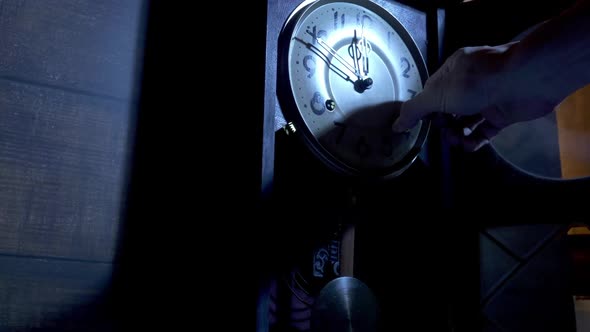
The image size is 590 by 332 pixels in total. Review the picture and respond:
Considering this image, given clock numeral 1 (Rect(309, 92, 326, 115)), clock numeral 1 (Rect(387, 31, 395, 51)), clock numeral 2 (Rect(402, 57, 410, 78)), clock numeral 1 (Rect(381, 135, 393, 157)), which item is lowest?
clock numeral 1 (Rect(381, 135, 393, 157))

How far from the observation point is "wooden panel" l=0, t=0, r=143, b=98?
3.69 ft

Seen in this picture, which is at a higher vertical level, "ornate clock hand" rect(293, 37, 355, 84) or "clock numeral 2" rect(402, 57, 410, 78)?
"clock numeral 2" rect(402, 57, 410, 78)

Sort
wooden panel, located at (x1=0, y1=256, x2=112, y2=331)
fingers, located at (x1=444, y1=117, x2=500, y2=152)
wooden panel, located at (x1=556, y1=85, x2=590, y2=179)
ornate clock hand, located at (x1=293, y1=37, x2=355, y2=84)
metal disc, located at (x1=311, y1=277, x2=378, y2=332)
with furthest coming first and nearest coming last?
wooden panel, located at (x1=556, y1=85, x2=590, y2=179), fingers, located at (x1=444, y1=117, x2=500, y2=152), ornate clock hand, located at (x1=293, y1=37, x2=355, y2=84), metal disc, located at (x1=311, y1=277, x2=378, y2=332), wooden panel, located at (x1=0, y1=256, x2=112, y2=331)

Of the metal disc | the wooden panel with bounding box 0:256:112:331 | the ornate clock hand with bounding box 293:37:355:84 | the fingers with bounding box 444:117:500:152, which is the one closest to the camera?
the wooden panel with bounding box 0:256:112:331

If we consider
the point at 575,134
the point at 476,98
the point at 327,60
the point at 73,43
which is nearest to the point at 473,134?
the point at 476,98

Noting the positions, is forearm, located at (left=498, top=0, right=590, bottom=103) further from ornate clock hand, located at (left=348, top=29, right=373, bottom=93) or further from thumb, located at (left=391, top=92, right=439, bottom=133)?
ornate clock hand, located at (left=348, top=29, right=373, bottom=93)

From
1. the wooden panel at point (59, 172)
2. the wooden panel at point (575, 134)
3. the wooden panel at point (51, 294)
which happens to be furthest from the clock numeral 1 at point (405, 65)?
the wooden panel at point (575, 134)

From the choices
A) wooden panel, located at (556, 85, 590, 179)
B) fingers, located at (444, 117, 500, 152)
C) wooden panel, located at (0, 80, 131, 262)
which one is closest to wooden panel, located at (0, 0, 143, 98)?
wooden panel, located at (0, 80, 131, 262)

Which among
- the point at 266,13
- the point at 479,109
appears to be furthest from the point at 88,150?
the point at 479,109

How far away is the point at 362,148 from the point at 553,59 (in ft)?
1.34

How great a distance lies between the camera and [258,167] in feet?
3.65

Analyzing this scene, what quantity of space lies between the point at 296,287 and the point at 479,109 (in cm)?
52

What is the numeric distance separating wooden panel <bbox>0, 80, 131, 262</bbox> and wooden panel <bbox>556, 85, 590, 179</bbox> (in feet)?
6.27

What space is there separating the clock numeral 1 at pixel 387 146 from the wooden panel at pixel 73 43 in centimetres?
54
